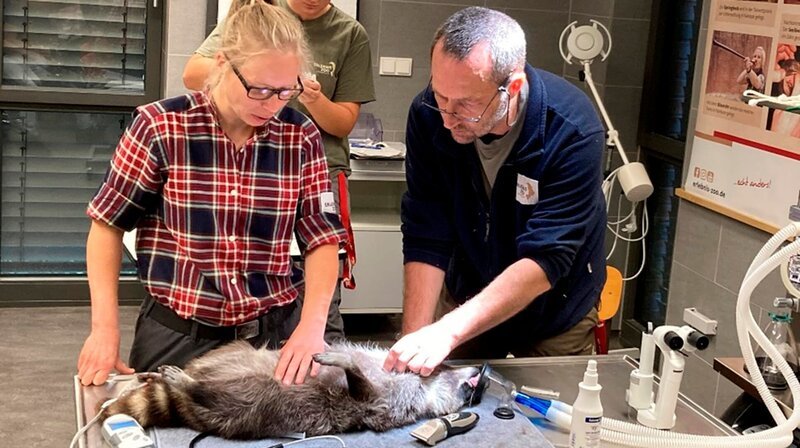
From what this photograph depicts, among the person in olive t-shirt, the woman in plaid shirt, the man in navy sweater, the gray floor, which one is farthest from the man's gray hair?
the gray floor

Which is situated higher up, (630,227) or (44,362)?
(630,227)

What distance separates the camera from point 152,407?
1.49 metres

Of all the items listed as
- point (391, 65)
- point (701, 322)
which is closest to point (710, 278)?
point (701, 322)

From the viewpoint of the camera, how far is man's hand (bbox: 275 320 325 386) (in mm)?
1593

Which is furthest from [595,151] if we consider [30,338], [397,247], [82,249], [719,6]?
[82,249]

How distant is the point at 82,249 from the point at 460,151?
2943 millimetres

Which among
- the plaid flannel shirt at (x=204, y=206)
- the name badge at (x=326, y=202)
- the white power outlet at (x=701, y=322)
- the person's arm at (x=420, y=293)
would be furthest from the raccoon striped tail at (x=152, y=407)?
the white power outlet at (x=701, y=322)

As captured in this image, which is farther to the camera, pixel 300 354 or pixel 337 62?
pixel 337 62

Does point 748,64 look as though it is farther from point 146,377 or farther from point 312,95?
point 146,377

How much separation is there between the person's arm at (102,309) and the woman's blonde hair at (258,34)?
37 centimetres

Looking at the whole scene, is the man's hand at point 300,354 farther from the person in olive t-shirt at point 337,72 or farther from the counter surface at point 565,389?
the person in olive t-shirt at point 337,72

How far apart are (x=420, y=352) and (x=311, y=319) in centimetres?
24

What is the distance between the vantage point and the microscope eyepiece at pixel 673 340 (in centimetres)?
166

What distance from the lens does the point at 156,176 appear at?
1.78 meters
